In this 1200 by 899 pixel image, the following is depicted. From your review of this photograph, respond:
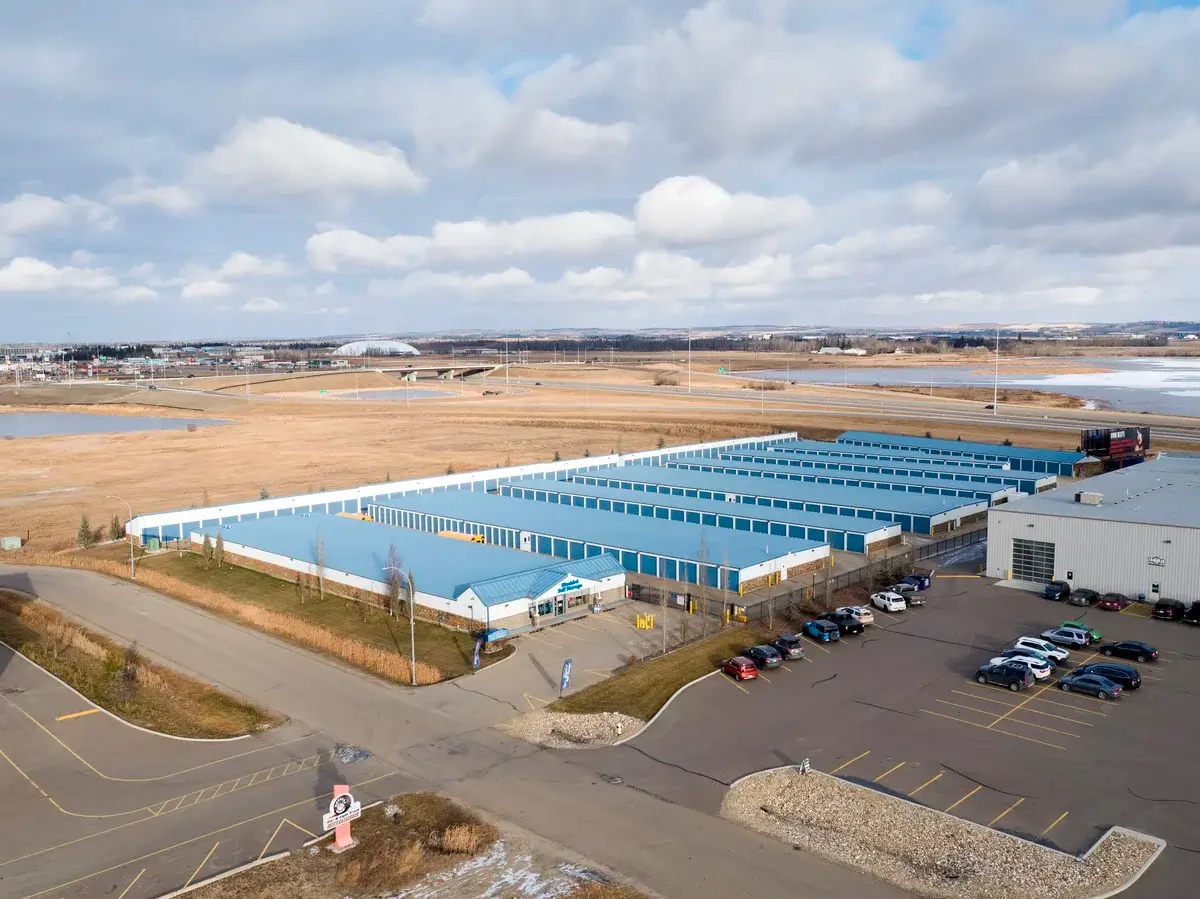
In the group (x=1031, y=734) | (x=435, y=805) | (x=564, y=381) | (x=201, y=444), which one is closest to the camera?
(x=435, y=805)

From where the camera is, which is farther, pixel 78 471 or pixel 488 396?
pixel 488 396

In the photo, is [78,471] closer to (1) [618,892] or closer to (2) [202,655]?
(2) [202,655]

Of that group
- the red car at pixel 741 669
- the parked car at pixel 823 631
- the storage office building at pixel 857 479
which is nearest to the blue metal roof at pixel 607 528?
the parked car at pixel 823 631

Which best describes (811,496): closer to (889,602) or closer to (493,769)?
(889,602)

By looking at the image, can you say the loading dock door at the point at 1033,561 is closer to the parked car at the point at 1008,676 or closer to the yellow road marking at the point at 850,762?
the parked car at the point at 1008,676

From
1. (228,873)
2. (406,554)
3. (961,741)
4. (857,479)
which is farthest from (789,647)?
(857,479)

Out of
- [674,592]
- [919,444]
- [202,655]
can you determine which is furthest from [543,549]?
[919,444]

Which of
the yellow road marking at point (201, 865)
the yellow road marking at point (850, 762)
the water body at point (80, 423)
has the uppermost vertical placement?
the water body at point (80, 423)
